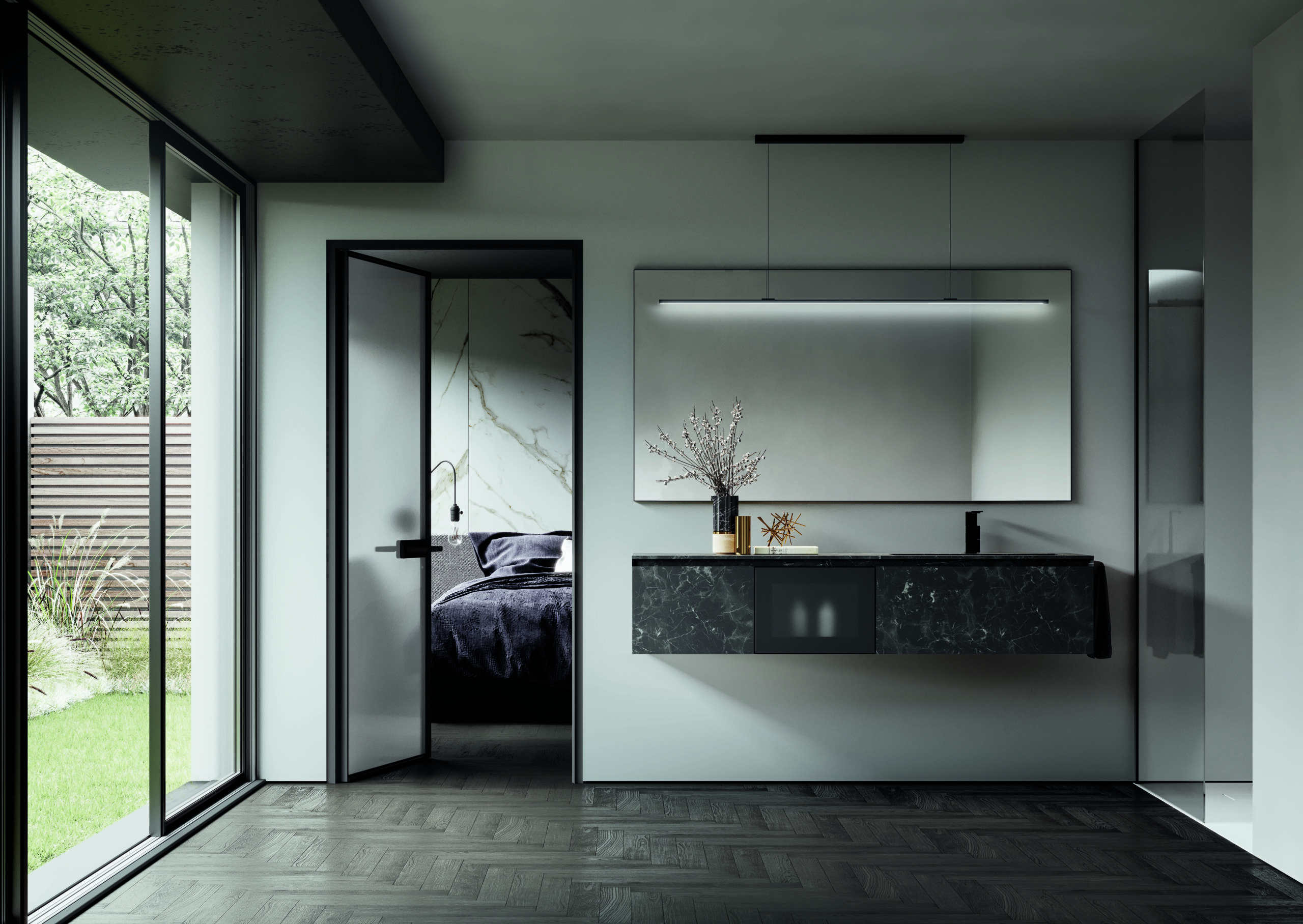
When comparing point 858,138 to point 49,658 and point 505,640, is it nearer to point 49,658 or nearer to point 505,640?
point 505,640

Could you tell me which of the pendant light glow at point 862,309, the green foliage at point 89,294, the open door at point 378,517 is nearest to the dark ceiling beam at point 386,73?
the open door at point 378,517

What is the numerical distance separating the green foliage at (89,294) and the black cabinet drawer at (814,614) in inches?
89.5

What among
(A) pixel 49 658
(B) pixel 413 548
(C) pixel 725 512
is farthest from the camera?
(B) pixel 413 548

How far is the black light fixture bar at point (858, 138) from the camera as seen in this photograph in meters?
3.96

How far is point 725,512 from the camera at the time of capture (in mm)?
3779

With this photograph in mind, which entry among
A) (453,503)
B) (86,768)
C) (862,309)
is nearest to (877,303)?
(862,309)

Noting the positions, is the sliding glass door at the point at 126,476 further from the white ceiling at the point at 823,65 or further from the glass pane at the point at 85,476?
the white ceiling at the point at 823,65

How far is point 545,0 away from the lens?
2867mm

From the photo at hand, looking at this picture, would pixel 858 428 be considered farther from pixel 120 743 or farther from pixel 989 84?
pixel 120 743

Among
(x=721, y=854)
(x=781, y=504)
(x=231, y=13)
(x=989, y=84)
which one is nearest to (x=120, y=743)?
(x=721, y=854)

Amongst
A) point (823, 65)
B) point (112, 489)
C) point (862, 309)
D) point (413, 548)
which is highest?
point (823, 65)

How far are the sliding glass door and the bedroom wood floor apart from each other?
29cm

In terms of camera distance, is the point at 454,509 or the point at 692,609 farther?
the point at 454,509

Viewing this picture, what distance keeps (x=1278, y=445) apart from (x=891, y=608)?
4.51ft
